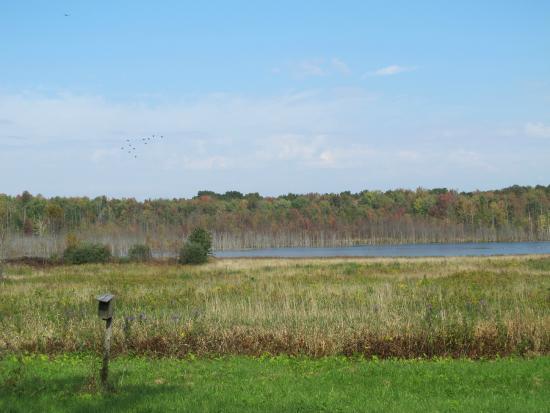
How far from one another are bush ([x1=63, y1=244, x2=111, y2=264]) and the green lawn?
40793 mm

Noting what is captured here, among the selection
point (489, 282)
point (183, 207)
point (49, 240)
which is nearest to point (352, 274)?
point (489, 282)

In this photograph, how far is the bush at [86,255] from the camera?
166ft

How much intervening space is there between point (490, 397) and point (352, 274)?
1002 inches

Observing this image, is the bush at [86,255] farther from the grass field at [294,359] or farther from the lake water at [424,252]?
the grass field at [294,359]

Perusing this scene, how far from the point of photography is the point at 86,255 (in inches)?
2004

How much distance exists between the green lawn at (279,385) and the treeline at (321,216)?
98.1 m

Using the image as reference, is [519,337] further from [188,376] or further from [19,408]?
[19,408]

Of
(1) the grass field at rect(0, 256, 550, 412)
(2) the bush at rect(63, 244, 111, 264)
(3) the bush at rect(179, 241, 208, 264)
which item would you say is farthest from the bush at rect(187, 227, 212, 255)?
(1) the grass field at rect(0, 256, 550, 412)

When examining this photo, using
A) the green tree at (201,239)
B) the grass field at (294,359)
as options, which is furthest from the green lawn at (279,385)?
the green tree at (201,239)

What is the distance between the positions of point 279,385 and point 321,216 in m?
149

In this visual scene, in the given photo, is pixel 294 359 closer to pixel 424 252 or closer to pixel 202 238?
pixel 202 238

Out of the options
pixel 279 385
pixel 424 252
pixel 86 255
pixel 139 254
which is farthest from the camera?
pixel 424 252

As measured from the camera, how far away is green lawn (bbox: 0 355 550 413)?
7.84 m

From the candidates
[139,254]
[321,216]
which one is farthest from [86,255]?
[321,216]
